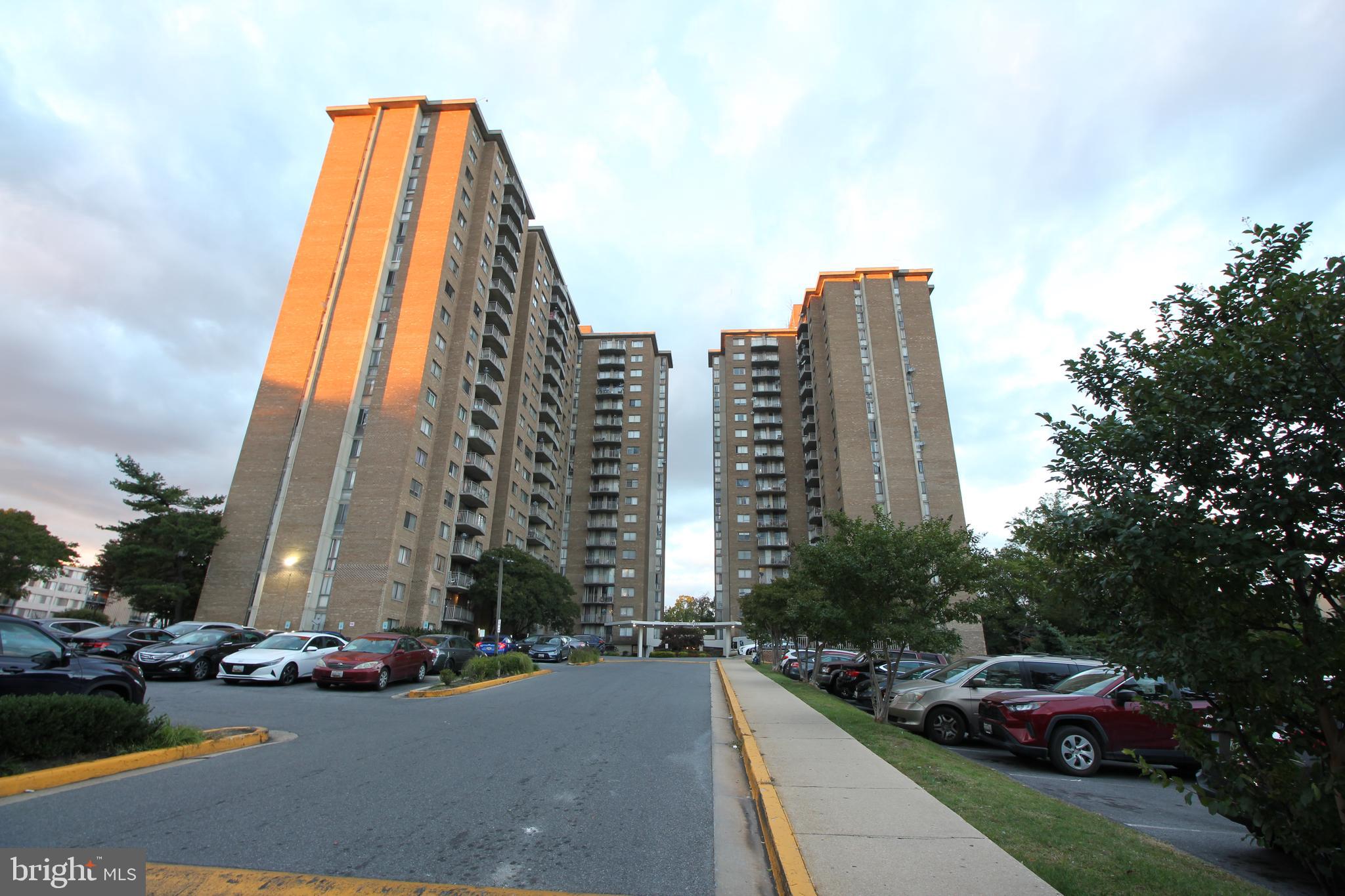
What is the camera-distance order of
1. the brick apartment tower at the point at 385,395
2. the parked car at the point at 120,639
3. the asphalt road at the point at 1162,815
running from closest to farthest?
the asphalt road at the point at 1162,815 < the parked car at the point at 120,639 < the brick apartment tower at the point at 385,395

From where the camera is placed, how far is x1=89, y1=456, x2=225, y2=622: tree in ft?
131

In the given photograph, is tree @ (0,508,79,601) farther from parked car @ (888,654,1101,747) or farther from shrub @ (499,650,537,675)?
parked car @ (888,654,1101,747)

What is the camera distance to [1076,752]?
30.2 ft

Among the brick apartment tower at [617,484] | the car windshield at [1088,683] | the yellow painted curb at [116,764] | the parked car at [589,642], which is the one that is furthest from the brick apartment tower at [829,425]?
the yellow painted curb at [116,764]

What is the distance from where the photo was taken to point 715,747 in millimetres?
9594

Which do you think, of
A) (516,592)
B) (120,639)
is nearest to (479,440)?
(516,592)

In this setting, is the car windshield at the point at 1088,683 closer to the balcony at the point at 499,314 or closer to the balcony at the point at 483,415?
the balcony at the point at 483,415

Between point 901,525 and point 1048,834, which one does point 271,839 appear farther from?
point 901,525

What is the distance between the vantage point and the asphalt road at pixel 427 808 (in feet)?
14.0

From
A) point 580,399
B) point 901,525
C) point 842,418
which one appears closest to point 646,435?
point 580,399

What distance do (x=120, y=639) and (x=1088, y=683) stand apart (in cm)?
2385

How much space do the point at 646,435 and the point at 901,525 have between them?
84628 millimetres

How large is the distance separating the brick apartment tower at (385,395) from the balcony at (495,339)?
0.19 meters

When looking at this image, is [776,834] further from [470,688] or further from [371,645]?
[371,645]
